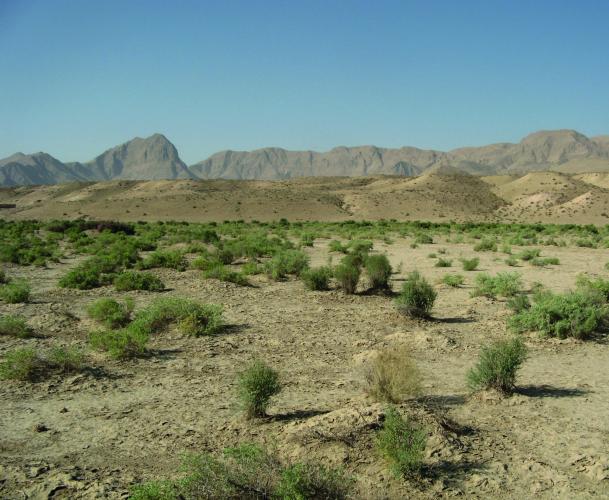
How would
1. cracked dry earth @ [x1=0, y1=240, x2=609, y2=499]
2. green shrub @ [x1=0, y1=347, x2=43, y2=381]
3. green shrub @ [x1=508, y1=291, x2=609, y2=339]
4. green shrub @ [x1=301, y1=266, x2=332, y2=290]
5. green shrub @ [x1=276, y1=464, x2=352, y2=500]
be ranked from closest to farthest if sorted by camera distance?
green shrub @ [x1=276, y1=464, x2=352, y2=500] < cracked dry earth @ [x1=0, y1=240, x2=609, y2=499] < green shrub @ [x1=0, y1=347, x2=43, y2=381] < green shrub @ [x1=508, y1=291, x2=609, y2=339] < green shrub @ [x1=301, y1=266, x2=332, y2=290]

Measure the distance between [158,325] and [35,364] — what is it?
11.5 ft

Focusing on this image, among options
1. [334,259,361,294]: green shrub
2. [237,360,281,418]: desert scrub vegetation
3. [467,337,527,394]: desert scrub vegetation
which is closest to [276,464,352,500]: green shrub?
[237,360,281,418]: desert scrub vegetation

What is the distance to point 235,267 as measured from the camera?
79.8ft

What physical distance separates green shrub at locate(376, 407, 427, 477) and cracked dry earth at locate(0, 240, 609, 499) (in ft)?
0.57

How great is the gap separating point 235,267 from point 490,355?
1678cm

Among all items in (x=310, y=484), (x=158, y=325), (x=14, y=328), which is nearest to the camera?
(x=310, y=484)

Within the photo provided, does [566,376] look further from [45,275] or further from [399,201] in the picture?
[399,201]

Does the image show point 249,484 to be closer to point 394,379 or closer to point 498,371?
point 394,379

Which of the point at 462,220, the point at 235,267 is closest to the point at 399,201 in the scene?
the point at 462,220

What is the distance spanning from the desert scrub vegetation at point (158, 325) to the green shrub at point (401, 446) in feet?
20.1

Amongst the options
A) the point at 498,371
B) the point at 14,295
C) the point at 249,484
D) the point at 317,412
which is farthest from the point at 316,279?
the point at 249,484

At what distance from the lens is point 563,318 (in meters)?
12.3

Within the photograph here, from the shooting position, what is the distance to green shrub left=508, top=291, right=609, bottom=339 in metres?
12.0

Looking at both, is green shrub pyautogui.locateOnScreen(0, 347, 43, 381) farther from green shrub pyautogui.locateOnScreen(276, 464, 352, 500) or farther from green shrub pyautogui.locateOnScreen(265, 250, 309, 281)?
green shrub pyautogui.locateOnScreen(265, 250, 309, 281)
